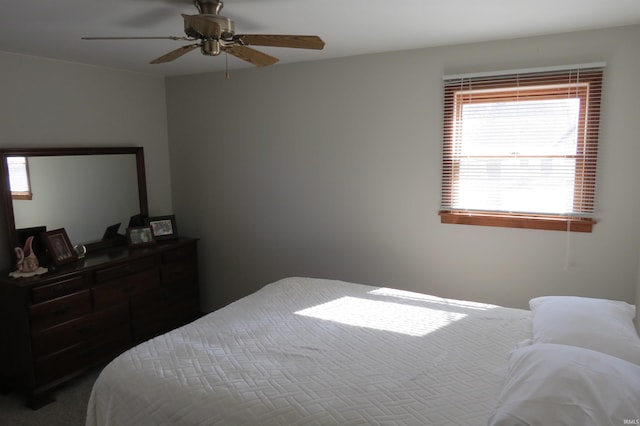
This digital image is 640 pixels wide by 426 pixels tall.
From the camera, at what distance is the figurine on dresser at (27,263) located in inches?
113

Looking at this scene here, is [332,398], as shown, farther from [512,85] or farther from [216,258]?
[216,258]

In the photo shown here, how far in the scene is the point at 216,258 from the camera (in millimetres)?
4180

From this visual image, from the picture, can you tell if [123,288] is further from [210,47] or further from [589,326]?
[589,326]

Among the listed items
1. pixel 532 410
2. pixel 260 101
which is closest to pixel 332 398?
pixel 532 410

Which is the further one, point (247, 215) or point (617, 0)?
point (247, 215)

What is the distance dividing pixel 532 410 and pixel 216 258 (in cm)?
329

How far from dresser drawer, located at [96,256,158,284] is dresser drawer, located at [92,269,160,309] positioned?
33 millimetres

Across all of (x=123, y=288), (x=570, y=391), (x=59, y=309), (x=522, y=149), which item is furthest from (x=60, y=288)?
(x=522, y=149)

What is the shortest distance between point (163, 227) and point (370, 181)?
194 centimetres

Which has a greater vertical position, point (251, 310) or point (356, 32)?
point (356, 32)

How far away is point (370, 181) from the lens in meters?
3.38

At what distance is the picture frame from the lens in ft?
10.2

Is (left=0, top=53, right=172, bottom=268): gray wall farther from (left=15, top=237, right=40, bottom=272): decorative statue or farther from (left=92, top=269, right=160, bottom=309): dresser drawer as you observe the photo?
(left=92, top=269, right=160, bottom=309): dresser drawer

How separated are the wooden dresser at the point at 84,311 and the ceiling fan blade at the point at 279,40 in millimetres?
2048
